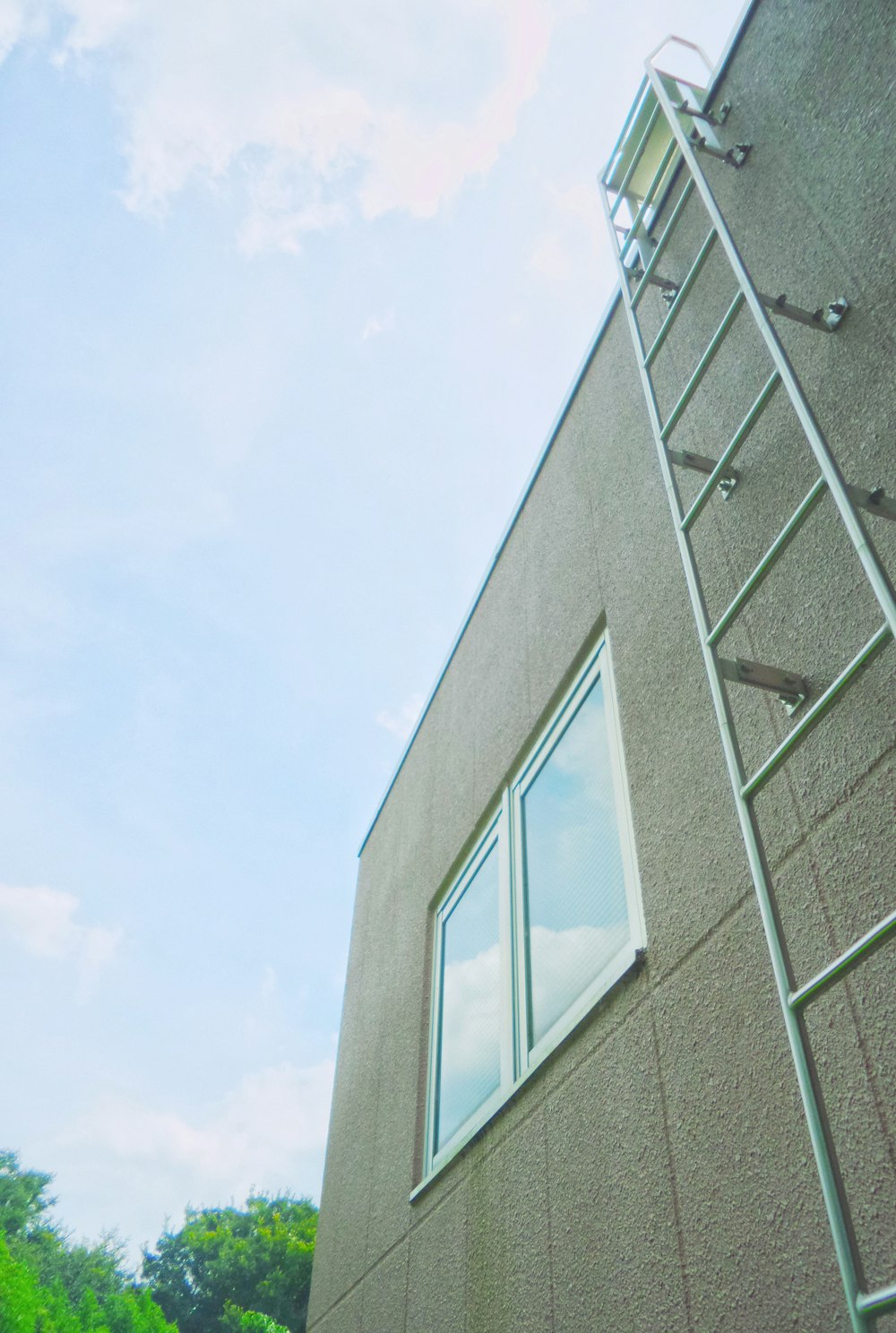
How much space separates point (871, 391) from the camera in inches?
78.4

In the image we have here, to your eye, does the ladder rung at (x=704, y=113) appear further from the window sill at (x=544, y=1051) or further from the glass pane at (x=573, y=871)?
the window sill at (x=544, y=1051)

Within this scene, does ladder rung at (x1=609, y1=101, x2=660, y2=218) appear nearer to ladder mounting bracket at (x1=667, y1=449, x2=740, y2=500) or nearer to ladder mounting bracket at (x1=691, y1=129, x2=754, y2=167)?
ladder mounting bracket at (x1=691, y1=129, x2=754, y2=167)

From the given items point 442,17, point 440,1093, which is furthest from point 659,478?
point 442,17

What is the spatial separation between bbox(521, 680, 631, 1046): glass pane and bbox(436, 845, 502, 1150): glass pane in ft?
1.21

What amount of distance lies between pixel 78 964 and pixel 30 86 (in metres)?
44.9

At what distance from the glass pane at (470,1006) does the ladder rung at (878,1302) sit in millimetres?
2256

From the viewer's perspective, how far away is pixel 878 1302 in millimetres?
1000

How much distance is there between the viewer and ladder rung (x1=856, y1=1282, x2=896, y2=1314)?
989mm

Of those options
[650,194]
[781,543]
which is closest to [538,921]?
[781,543]

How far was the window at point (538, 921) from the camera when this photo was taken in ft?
8.88

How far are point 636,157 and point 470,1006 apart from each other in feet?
12.3

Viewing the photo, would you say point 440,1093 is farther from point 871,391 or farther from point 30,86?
point 30,86

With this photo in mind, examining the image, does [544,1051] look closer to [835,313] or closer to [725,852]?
[725,852]

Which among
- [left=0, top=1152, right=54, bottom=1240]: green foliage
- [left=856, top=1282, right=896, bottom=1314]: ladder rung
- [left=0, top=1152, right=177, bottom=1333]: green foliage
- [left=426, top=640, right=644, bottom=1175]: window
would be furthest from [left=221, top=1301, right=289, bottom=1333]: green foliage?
[left=856, top=1282, right=896, bottom=1314]: ladder rung
